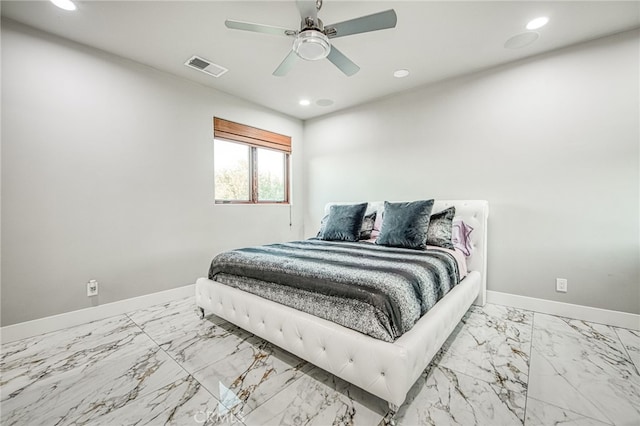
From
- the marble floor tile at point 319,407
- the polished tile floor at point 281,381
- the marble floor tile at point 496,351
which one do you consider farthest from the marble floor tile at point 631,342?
the marble floor tile at point 319,407

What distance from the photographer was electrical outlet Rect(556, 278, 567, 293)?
2.56 metres

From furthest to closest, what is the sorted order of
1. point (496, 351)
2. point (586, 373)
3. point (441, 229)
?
1. point (441, 229)
2. point (496, 351)
3. point (586, 373)

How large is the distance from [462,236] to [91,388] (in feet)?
10.6

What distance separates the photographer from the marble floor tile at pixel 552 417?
129 centimetres

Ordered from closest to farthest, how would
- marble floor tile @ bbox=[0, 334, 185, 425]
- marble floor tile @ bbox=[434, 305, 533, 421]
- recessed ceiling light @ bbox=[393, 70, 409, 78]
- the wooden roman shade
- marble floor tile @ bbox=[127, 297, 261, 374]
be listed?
1. marble floor tile @ bbox=[0, 334, 185, 425]
2. marble floor tile @ bbox=[434, 305, 533, 421]
3. marble floor tile @ bbox=[127, 297, 261, 374]
4. recessed ceiling light @ bbox=[393, 70, 409, 78]
5. the wooden roman shade

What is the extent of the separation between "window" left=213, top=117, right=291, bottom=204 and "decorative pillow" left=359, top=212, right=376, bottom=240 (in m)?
1.72

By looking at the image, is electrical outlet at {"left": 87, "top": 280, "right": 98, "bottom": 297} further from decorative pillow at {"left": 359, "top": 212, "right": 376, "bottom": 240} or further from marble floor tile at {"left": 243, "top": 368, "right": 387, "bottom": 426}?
decorative pillow at {"left": 359, "top": 212, "right": 376, "bottom": 240}

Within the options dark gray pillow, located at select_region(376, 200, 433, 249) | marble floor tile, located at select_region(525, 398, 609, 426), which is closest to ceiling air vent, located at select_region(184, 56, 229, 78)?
dark gray pillow, located at select_region(376, 200, 433, 249)

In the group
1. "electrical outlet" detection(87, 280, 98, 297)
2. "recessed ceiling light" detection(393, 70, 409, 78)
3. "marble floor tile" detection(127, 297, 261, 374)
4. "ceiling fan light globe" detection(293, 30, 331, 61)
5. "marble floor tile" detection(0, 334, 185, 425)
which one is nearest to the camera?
"marble floor tile" detection(0, 334, 185, 425)

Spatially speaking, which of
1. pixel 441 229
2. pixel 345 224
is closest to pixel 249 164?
pixel 345 224

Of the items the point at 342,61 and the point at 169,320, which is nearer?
the point at 342,61

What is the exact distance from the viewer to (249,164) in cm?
398

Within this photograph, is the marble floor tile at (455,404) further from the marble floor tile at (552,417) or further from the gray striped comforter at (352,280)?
the gray striped comforter at (352,280)

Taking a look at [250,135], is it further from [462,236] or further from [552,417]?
[552,417]
